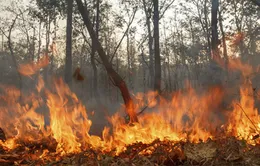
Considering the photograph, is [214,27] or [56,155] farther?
[214,27]

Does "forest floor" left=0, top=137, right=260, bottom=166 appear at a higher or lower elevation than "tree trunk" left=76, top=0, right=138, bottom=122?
lower

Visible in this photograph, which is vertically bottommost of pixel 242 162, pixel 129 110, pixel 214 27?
pixel 242 162

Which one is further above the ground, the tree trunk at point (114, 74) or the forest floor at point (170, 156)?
the tree trunk at point (114, 74)

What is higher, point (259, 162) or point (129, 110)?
point (129, 110)

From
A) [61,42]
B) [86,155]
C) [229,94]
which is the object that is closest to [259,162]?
[86,155]

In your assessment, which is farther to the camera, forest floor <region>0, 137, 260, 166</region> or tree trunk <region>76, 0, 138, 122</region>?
tree trunk <region>76, 0, 138, 122</region>

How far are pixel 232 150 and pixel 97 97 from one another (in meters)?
17.0

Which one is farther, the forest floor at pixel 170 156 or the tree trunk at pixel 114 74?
the tree trunk at pixel 114 74

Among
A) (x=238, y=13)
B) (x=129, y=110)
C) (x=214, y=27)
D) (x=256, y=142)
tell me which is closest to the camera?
(x=256, y=142)

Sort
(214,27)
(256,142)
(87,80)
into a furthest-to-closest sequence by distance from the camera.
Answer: (87,80)
(214,27)
(256,142)

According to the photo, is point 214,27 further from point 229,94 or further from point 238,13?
point 238,13

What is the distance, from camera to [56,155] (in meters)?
4.62

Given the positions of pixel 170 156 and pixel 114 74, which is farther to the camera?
pixel 114 74

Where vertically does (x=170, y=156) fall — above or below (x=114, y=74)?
below
